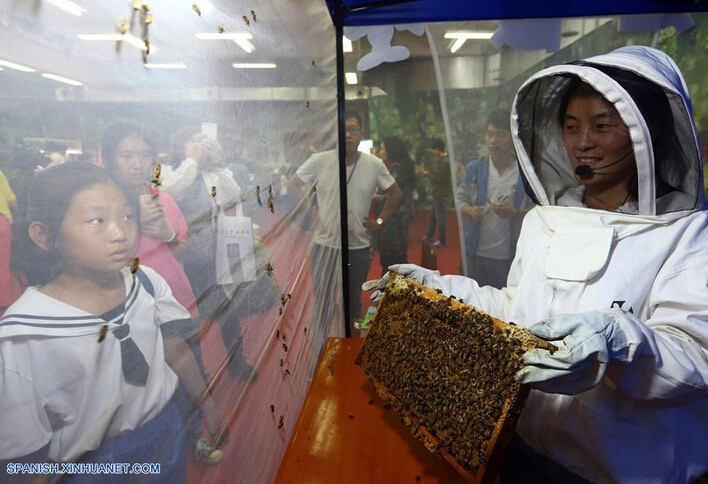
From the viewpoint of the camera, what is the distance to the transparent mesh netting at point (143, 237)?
570 mm

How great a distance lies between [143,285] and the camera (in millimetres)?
827

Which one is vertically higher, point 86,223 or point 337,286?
point 86,223

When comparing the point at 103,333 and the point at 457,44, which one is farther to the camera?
the point at 457,44

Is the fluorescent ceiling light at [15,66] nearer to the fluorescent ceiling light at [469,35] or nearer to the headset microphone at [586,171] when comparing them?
the headset microphone at [586,171]

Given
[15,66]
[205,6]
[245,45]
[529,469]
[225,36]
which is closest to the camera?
[15,66]

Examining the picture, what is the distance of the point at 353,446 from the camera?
1773mm

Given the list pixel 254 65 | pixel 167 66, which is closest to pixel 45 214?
pixel 167 66

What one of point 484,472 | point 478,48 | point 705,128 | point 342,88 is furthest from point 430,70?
point 484,472

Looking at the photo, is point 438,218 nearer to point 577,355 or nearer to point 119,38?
point 577,355

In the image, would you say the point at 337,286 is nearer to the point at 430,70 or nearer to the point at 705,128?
the point at 430,70

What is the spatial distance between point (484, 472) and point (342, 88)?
307 centimetres

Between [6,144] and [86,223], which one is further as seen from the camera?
A: [86,223]

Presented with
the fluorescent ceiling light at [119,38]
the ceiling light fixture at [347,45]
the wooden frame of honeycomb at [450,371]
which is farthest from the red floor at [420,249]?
the fluorescent ceiling light at [119,38]

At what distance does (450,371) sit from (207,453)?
0.93 m
